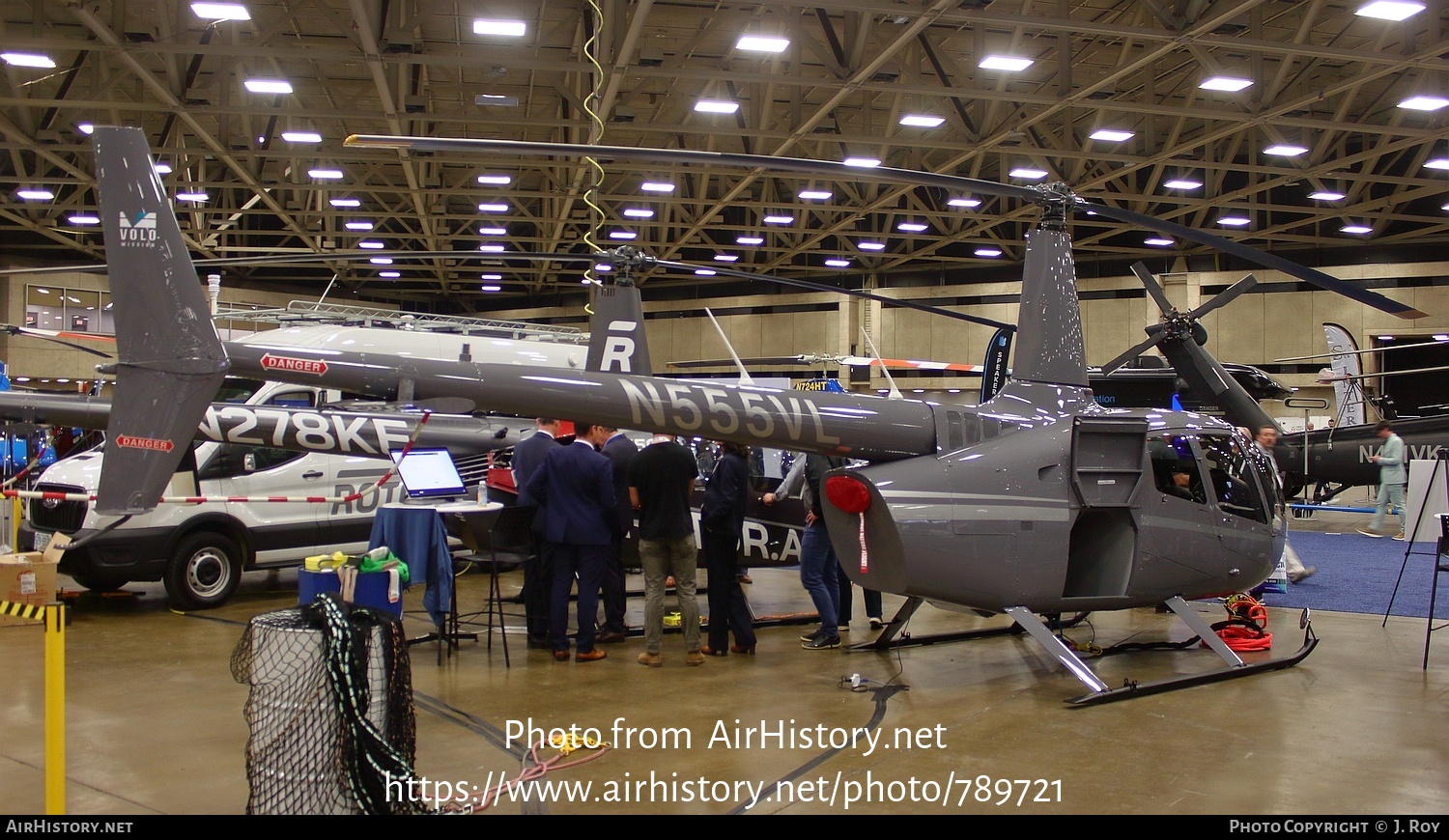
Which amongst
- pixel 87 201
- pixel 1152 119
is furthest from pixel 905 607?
pixel 87 201

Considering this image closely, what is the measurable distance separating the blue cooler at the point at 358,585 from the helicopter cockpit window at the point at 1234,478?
17.8 ft

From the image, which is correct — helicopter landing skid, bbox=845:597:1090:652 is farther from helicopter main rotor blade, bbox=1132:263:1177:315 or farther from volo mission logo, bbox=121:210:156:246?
volo mission logo, bbox=121:210:156:246

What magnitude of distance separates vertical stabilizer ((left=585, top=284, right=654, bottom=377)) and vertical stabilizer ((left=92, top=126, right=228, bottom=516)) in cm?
296

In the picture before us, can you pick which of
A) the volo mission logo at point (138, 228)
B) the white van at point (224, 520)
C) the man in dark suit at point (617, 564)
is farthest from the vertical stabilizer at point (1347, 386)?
the volo mission logo at point (138, 228)

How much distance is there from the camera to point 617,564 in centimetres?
762

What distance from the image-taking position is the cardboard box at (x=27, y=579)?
299 inches

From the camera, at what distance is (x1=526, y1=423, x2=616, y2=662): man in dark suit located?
6641mm

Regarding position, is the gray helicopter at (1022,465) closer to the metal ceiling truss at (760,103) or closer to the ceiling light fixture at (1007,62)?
the metal ceiling truss at (760,103)

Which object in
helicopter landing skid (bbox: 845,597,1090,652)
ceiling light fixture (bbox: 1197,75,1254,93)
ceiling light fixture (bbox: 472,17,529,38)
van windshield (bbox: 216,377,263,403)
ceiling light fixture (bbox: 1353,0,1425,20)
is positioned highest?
ceiling light fixture (bbox: 472,17,529,38)

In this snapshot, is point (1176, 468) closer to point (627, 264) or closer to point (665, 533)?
point (665, 533)

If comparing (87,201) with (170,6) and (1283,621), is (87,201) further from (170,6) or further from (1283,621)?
(1283,621)

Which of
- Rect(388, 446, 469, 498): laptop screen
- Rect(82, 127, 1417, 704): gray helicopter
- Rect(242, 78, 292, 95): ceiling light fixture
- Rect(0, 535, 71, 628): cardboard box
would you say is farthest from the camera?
Rect(242, 78, 292, 95): ceiling light fixture

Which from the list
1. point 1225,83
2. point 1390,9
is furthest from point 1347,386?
point 1390,9

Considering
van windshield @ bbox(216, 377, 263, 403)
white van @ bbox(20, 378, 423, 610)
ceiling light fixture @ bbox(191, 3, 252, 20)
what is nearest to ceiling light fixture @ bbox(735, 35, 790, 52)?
ceiling light fixture @ bbox(191, 3, 252, 20)
